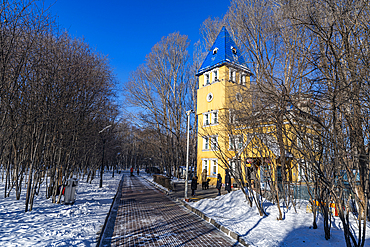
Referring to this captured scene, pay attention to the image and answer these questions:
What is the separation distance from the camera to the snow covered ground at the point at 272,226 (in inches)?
275

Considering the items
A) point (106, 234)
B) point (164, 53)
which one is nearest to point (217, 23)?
point (164, 53)

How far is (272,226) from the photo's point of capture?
8.57 meters

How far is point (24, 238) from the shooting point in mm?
6184

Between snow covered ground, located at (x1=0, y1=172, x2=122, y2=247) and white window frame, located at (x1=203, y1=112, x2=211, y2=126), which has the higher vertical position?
white window frame, located at (x1=203, y1=112, x2=211, y2=126)

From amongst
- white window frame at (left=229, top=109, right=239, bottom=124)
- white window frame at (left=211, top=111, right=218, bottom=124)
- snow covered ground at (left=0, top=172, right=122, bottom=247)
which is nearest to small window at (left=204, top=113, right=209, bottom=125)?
white window frame at (left=211, top=111, right=218, bottom=124)

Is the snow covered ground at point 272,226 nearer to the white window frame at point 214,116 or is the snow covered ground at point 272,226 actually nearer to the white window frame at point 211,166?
the white window frame at point 211,166

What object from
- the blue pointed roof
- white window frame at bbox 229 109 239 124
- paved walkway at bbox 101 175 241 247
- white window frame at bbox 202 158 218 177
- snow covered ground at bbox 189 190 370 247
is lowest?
paved walkway at bbox 101 175 241 247

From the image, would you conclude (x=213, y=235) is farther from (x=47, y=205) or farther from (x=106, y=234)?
(x=47, y=205)

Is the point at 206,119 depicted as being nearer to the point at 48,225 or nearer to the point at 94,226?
the point at 94,226

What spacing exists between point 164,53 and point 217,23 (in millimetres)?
9255

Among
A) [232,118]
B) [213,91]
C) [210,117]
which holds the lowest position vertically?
[232,118]

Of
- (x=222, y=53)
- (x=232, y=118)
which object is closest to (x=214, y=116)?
(x=222, y=53)

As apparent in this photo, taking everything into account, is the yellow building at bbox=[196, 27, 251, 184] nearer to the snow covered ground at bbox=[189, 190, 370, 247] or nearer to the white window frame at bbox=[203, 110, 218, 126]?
the white window frame at bbox=[203, 110, 218, 126]

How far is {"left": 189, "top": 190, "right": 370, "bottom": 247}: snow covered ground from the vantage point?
22.9 ft
